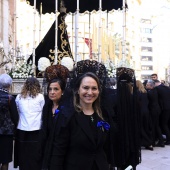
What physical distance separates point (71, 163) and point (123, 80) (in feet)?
10.2

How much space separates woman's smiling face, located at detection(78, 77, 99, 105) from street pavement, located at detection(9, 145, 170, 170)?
4.30m

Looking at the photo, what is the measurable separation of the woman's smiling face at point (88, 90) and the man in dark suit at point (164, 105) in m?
6.62

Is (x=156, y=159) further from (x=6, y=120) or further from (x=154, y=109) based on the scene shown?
(x=6, y=120)

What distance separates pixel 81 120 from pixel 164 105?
698cm

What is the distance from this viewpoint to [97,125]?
287cm

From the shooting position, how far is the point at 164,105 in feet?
30.9

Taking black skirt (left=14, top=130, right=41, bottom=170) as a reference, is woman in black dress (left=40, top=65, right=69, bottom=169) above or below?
above

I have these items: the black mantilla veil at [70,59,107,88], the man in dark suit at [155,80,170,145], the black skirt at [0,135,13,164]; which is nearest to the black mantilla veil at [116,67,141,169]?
the black skirt at [0,135,13,164]

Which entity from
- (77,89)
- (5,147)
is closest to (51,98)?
(77,89)

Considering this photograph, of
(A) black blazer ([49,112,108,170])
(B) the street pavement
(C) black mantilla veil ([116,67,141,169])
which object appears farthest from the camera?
(B) the street pavement

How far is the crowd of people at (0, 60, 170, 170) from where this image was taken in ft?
9.27

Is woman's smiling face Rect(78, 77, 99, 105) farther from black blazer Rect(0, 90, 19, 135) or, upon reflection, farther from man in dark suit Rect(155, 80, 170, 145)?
man in dark suit Rect(155, 80, 170, 145)

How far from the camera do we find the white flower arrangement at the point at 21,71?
372 inches

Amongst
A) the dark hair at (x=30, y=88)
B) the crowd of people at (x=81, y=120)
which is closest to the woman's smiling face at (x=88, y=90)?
the crowd of people at (x=81, y=120)
